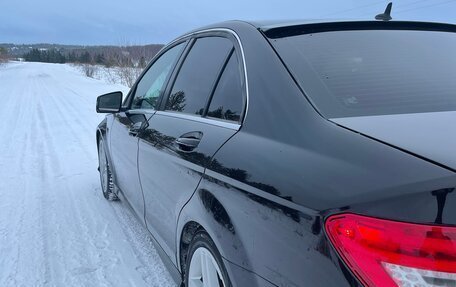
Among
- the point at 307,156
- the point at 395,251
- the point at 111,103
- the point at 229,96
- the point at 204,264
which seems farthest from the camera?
the point at 111,103

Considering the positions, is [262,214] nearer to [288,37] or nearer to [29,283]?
[288,37]

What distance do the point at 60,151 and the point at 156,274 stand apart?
5.00m

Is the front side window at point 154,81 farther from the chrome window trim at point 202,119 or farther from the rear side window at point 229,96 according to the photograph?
the rear side window at point 229,96

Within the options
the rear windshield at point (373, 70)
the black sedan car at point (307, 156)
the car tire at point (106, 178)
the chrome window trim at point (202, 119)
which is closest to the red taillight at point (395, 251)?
the black sedan car at point (307, 156)

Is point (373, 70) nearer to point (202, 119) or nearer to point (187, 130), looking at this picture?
point (202, 119)

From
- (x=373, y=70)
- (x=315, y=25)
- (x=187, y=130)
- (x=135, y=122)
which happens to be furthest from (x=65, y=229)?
(x=373, y=70)

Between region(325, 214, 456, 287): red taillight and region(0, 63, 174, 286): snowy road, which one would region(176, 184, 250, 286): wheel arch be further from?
region(0, 63, 174, 286): snowy road

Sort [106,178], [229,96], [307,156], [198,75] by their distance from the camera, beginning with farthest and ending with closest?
[106,178]
[198,75]
[229,96]
[307,156]

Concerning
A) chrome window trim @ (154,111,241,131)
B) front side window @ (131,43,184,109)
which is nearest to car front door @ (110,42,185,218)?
front side window @ (131,43,184,109)

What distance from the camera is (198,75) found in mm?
2691

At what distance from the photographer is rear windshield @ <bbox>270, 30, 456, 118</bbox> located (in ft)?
5.69

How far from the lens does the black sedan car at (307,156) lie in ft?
3.80

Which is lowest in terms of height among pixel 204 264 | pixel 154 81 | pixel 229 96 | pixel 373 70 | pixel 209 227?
pixel 204 264

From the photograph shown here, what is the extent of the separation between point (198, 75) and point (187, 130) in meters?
0.41
